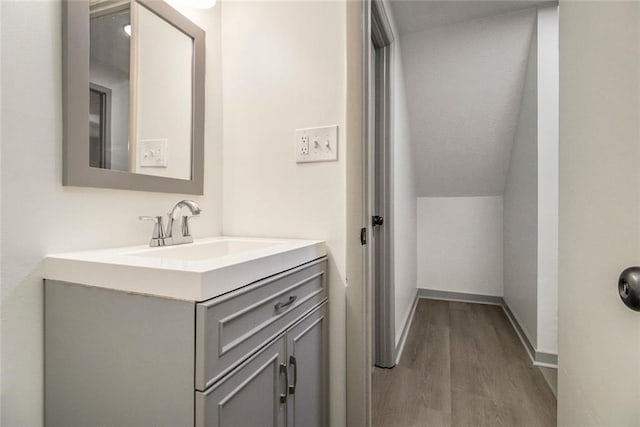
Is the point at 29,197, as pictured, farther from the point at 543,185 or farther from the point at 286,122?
the point at 543,185

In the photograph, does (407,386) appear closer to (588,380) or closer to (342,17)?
(588,380)

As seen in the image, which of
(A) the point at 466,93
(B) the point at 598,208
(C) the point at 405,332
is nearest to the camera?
(B) the point at 598,208

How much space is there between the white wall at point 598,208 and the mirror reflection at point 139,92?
1225mm

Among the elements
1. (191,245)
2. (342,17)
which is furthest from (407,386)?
(342,17)

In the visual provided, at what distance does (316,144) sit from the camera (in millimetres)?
1271

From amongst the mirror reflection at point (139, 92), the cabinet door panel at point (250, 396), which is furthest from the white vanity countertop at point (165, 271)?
the mirror reflection at point (139, 92)

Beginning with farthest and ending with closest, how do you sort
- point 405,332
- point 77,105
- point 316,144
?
1. point 405,332
2. point 316,144
3. point 77,105

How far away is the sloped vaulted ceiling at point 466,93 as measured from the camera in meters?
2.25

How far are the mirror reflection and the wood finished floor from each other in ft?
4.96

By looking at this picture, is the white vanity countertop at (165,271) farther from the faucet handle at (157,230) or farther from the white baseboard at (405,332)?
the white baseboard at (405,332)

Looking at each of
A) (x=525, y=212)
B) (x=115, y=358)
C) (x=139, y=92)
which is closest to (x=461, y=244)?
(x=525, y=212)

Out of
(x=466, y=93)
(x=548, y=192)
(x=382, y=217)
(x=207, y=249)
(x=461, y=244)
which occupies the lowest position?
(x=461, y=244)

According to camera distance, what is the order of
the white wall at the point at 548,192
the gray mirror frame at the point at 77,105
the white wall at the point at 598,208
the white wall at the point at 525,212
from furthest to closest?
the white wall at the point at 525,212 → the white wall at the point at 548,192 → the gray mirror frame at the point at 77,105 → the white wall at the point at 598,208

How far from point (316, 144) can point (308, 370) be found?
83 centimetres
